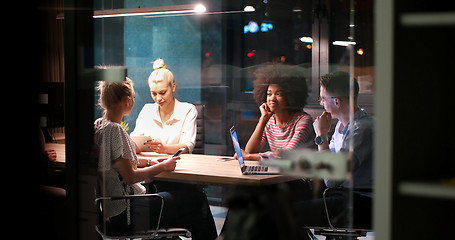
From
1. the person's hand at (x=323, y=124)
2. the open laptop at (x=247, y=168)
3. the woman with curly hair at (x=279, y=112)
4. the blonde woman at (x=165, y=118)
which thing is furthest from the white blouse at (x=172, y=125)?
the person's hand at (x=323, y=124)

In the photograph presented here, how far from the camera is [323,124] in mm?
3213

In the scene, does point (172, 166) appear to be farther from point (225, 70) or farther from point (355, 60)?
point (355, 60)

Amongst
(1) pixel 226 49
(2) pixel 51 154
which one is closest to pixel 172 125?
(1) pixel 226 49

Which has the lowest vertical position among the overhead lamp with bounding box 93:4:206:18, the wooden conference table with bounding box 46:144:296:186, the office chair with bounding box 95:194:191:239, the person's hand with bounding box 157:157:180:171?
the office chair with bounding box 95:194:191:239

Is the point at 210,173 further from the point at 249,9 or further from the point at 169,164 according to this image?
the point at 249,9

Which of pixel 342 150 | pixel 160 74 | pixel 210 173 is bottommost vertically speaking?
A: pixel 210 173

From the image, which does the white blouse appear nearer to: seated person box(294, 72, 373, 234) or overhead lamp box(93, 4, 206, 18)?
overhead lamp box(93, 4, 206, 18)

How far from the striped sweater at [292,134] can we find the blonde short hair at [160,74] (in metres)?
0.78

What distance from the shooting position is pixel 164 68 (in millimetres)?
3896

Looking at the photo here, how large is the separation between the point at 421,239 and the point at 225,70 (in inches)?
102

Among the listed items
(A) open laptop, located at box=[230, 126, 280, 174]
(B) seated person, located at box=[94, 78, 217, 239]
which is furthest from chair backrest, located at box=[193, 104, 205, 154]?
(B) seated person, located at box=[94, 78, 217, 239]

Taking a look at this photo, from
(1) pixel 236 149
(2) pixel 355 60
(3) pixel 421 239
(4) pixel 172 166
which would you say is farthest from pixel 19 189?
(3) pixel 421 239

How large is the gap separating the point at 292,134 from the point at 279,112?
376 millimetres

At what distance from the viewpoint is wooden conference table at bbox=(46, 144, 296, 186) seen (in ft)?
9.37
